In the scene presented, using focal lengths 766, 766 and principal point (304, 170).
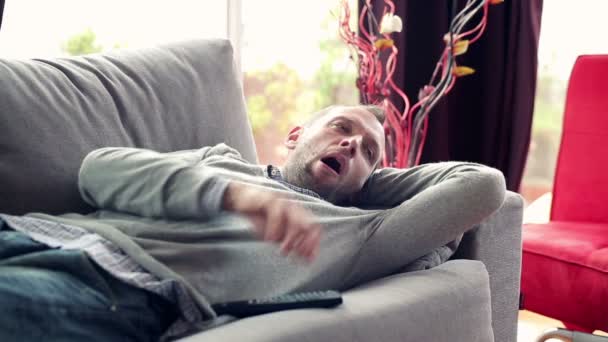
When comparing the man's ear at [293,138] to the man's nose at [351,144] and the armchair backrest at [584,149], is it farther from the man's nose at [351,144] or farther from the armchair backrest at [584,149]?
the armchair backrest at [584,149]

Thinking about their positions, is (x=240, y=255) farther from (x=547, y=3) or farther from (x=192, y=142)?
(x=547, y=3)

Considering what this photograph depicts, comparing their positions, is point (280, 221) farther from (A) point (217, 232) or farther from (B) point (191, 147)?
(B) point (191, 147)

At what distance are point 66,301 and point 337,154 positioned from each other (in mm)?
709

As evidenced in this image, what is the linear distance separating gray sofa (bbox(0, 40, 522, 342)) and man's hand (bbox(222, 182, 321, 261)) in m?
0.14

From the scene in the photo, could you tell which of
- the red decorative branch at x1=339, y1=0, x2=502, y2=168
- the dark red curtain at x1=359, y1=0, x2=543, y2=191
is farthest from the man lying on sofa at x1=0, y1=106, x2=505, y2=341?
the dark red curtain at x1=359, y1=0, x2=543, y2=191

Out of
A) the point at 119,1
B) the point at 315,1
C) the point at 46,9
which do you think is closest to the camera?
the point at 46,9

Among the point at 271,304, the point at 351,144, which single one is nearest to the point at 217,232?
the point at 271,304

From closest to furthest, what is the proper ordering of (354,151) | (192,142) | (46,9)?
(354,151) < (192,142) < (46,9)

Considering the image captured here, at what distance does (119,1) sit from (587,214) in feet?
5.98

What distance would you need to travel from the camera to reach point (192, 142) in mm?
1723

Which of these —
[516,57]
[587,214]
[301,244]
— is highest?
[301,244]

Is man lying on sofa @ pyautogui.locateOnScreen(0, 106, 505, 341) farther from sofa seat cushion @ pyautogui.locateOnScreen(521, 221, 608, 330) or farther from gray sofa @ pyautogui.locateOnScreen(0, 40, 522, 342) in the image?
sofa seat cushion @ pyautogui.locateOnScreen(521, 221, 608, 330)

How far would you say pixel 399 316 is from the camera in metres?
1.23

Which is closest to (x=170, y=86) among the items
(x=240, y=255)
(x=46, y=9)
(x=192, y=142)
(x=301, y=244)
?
(x=192, y=142)
